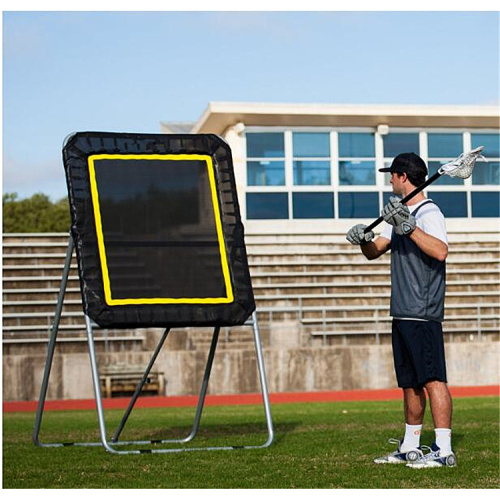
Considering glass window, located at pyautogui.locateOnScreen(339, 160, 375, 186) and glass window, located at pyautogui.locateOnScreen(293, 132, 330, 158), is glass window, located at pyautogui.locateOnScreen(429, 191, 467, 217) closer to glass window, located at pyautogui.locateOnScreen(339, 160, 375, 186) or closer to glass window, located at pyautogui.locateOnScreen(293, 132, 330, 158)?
glass window, located at pyautogui.locateOnScreen(339, 160, 375, 186)

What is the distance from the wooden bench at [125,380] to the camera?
21531 mm

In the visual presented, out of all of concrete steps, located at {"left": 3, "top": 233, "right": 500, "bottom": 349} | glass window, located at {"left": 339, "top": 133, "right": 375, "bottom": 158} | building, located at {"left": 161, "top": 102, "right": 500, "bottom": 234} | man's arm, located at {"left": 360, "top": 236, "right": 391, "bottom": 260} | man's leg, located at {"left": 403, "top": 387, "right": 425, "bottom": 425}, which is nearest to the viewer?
man's leg, located at {"left": 403, "top": 387, "right": 425, "bottom": 425}

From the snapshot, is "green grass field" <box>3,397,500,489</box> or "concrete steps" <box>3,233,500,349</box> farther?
"concrete steps" <box>3,233,500,349</box>

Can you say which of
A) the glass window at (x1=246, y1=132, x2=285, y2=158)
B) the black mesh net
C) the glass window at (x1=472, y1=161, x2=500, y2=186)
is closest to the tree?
the glass window at (x1=246, y1=132, x2=285, y2=158)

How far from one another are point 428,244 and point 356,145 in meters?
26.1

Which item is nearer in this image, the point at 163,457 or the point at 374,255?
the point at 374,255

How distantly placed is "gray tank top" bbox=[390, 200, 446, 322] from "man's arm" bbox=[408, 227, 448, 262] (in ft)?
0.49

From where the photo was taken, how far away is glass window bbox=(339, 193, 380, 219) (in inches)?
1256

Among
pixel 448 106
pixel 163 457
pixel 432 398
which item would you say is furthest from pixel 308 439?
pixel 448 106

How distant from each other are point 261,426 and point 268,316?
561 inches

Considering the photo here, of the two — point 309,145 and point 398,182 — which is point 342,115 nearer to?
point 309,145

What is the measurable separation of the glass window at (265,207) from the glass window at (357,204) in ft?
5.30

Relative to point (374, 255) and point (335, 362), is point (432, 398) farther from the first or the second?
point (335, 362)

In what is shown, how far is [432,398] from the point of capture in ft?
23.3
